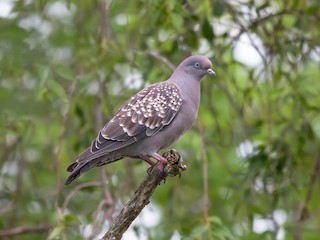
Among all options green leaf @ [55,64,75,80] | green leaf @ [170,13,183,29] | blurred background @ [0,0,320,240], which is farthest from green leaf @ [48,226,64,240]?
green leaf @ [170,13,183,29]

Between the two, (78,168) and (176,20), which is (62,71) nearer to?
(176,20)

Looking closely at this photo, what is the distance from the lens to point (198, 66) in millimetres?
5469

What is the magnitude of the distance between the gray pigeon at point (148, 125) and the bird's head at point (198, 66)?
0.10 m

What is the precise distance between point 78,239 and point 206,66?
141 centimetres

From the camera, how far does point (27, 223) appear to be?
25.4ft

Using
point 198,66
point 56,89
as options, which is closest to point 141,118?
point 198,66

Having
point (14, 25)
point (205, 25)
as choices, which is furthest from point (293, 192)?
point (14, 25)

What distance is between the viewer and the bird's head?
5449mm

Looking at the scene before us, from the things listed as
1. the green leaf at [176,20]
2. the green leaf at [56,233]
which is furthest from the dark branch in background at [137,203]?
the green leaf at [176,20]

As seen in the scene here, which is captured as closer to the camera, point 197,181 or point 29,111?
point 29,111

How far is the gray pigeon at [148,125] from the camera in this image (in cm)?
502

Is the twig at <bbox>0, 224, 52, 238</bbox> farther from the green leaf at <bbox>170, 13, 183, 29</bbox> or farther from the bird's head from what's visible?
the green leaf at <bbox>170, 13, 183, 29</bbox>

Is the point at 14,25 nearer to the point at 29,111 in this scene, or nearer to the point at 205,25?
the point at 29,111

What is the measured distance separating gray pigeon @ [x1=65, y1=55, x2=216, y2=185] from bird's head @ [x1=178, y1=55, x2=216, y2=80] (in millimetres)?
97
